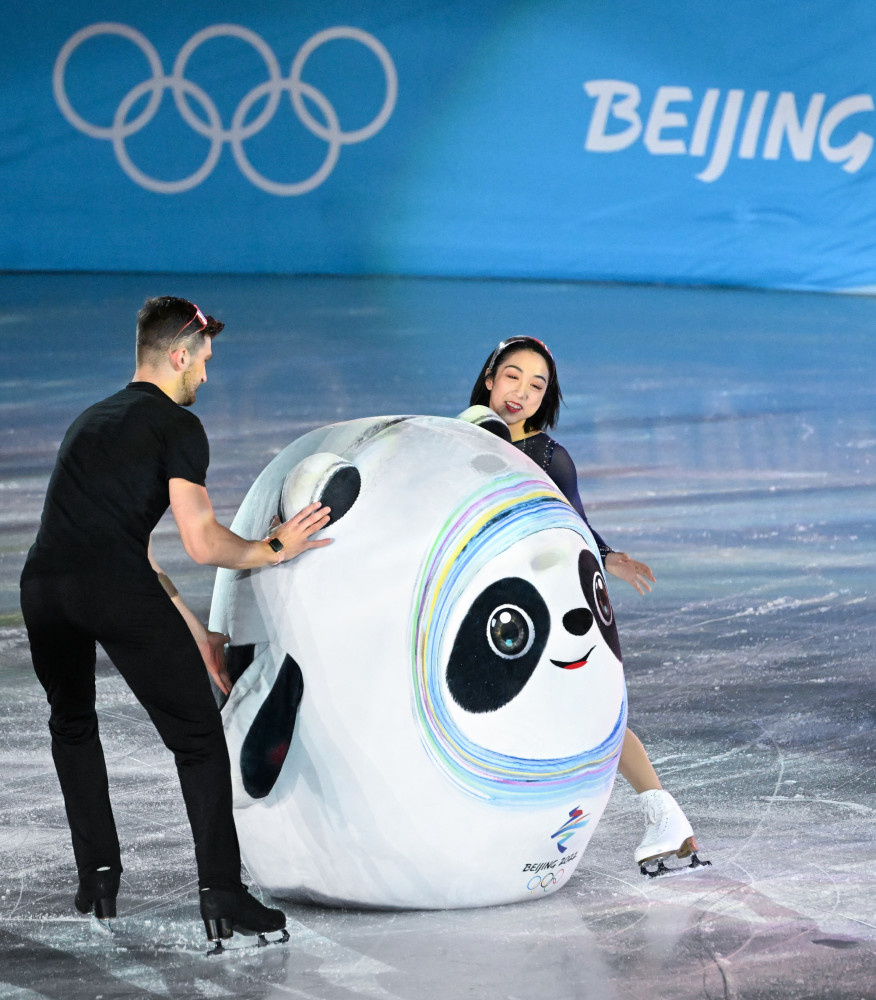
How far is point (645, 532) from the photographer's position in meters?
7.76

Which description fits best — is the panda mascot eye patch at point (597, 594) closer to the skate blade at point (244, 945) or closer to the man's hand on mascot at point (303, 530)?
the man's hand on mascot at point (303, 530)

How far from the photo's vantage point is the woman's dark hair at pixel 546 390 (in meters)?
4.36

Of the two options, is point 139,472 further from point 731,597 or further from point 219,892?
point 731,597

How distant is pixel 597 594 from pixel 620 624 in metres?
2.79

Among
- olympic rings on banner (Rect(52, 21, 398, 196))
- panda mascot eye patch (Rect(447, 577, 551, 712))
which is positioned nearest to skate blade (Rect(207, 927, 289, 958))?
panda mascot eye patch (Rect(447, 577, 551, 712))

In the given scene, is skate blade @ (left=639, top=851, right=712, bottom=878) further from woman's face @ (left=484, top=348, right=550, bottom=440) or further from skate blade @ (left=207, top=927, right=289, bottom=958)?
woman's face @ (left=484, top=348, right=550, bottom=440)

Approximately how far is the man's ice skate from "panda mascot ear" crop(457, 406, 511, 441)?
1084 millimetres

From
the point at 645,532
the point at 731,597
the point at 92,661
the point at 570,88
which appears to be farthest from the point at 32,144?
the point at 92,661

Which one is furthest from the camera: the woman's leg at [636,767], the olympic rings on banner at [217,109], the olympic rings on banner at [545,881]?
the olympic rings on banner at [217,109]

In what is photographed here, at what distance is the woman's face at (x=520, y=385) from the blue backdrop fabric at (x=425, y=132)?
988 cm

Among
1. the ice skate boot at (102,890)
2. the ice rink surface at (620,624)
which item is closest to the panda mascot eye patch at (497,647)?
the ice rink surface at (620,624)

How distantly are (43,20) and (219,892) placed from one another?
11.4m

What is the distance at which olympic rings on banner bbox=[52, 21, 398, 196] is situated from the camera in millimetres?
13359

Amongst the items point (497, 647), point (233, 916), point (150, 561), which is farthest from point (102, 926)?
point (497, 647)
